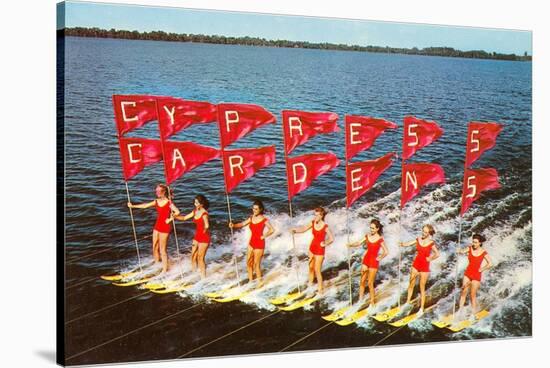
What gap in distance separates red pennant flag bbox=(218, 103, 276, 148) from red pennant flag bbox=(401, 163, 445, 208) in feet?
5.09

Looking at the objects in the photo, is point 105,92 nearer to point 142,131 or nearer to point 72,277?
point 142,131

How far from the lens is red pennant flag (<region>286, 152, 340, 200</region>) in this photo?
9.62 m

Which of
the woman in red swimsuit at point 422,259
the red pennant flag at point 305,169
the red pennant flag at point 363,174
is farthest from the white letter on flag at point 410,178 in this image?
the red pennant flag at point 305,169

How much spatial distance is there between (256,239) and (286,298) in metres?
0.61

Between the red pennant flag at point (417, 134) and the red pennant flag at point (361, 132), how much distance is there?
257 millimetres

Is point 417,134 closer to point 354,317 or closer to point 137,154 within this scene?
point 354,317

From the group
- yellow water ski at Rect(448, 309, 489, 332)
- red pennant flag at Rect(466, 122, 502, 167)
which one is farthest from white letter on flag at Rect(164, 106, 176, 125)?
yellow water ski at Rect(448, 309, 489, 332)

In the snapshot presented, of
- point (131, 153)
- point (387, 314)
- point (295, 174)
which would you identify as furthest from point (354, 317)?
point (131, 153)

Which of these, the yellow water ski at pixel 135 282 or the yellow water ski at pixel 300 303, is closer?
the yellow water ski at pixel 135 282

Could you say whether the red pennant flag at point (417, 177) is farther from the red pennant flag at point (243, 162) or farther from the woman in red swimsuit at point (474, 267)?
the red pennant flag at point (243, 162)

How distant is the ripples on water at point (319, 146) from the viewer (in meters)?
8.91

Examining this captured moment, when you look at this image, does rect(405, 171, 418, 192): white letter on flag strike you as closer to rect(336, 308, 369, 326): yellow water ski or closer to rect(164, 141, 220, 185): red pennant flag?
rect(336, 308, 369, 326): yellow water ski

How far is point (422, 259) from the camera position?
1016cm

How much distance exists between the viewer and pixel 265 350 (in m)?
9.51
